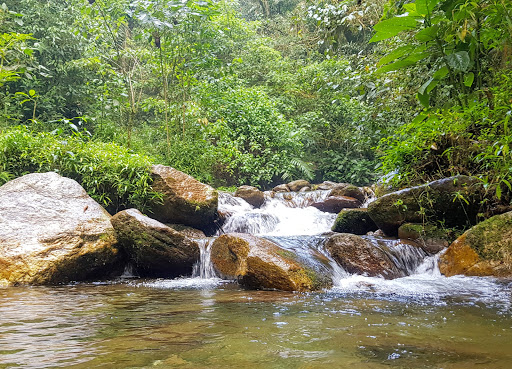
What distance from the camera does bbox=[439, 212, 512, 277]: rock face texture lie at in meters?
4.47

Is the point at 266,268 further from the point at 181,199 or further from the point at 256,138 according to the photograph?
the point at 256,138

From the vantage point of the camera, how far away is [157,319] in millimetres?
2705

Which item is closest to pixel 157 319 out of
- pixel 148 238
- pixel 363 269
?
pixel 148 238

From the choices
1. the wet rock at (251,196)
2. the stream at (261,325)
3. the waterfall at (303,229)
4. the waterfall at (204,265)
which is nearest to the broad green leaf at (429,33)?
the stream at (261,325)

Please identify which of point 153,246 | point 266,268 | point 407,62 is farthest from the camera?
point 153,246

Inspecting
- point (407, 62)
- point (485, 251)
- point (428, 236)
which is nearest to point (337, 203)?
point (428, 236)

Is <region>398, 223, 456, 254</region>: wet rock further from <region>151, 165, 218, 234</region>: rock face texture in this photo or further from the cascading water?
<region>151, 165, 218, 234</region>: rock face texture

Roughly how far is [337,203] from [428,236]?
417 centimetres

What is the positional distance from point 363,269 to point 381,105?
3.68m

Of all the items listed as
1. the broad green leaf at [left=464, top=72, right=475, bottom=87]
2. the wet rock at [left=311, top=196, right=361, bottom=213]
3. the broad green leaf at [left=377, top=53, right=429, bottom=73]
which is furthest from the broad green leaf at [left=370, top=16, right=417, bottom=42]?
the wet rock at [left=311, top=196, right=361, bottom=213]

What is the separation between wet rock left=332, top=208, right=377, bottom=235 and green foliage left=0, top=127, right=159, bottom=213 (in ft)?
12.3

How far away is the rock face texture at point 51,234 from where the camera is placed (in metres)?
4.86

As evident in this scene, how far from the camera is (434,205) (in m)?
5.84

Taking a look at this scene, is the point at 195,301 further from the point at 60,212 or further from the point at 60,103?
the point at 60,103
